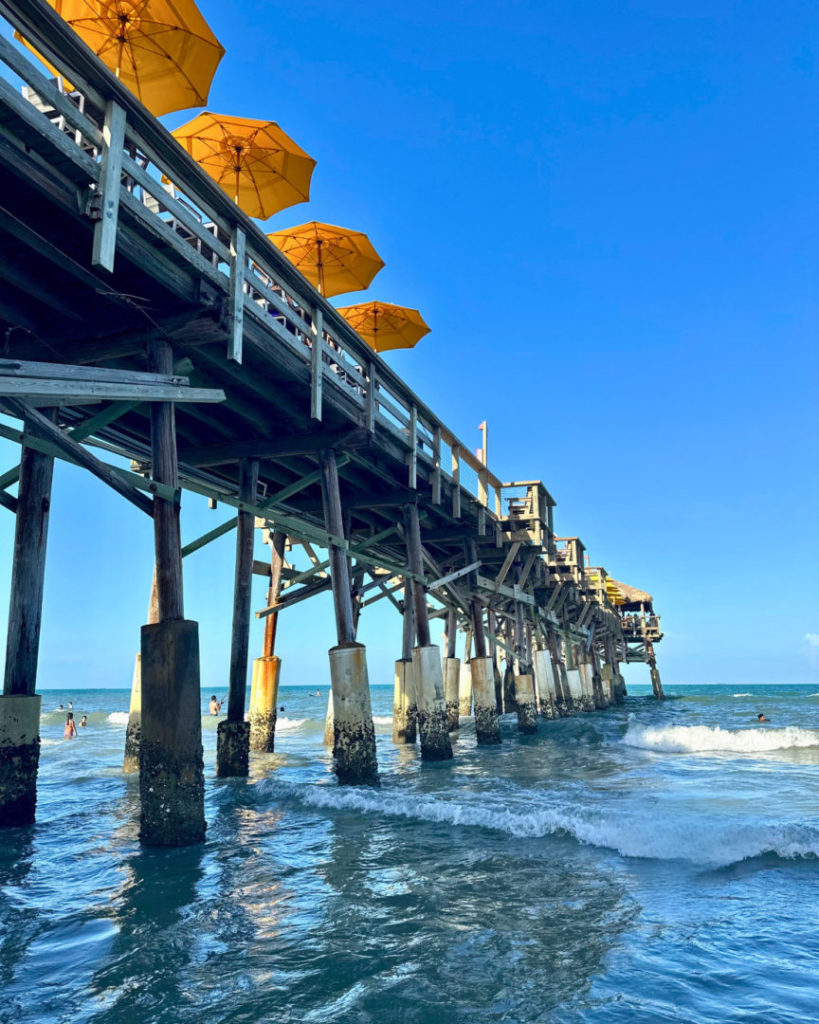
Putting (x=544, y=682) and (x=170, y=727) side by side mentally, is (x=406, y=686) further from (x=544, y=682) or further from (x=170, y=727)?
(x=170, y=727)

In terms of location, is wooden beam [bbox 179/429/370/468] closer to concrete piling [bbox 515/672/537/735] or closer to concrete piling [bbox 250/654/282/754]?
concrete piling [bbox 250/654/282/754]

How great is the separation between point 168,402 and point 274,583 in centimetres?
802

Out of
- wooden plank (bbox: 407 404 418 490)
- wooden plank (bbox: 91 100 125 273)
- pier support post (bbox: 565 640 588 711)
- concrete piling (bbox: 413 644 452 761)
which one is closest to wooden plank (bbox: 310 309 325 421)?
wooden plank (bbox: 407 404 418 490)

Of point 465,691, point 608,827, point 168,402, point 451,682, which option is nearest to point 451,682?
point 451,682

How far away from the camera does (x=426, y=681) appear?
12.9 m

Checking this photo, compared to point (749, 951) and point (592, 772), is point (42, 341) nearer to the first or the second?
point (749, 951)

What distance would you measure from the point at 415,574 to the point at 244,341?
661 centimetres

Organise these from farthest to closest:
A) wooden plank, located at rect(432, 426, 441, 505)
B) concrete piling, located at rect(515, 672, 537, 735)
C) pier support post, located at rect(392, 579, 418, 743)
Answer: concrete piling, located at rect(515, 672, 537, 735), pier support post, located at rect(392, 579, 418, 743), wooden plank, located at rect(432, 426, 441, 505)

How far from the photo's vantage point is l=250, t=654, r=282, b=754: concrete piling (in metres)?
13.9

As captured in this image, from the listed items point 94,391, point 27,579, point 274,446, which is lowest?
point 27,579

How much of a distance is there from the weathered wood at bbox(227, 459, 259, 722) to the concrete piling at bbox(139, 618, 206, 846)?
3972mm

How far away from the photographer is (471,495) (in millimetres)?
16094

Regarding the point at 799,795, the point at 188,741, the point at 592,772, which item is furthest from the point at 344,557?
the point at 799,795

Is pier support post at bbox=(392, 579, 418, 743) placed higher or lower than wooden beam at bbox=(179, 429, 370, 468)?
A: lower
